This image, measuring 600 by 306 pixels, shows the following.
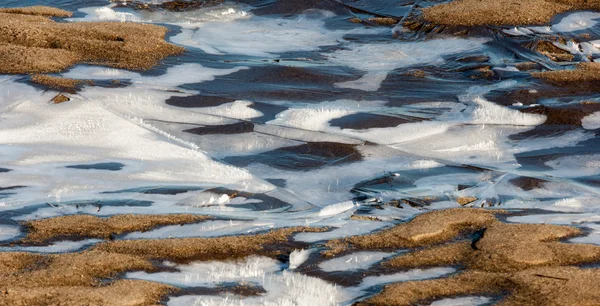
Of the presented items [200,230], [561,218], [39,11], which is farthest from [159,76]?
[561,218]

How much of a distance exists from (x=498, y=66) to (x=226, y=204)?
3.18 meters

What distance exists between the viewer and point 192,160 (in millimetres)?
5203

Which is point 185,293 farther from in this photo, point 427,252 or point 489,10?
point 489,10

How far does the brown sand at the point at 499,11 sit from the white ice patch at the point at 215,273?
461cm

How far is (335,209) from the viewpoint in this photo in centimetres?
445

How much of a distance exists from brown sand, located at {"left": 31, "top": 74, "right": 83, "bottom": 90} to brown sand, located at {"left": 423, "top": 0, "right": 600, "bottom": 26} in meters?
3.44

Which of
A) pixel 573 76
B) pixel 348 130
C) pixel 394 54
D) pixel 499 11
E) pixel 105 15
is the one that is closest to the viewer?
pixel 348 130

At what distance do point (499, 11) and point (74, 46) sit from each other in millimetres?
3874

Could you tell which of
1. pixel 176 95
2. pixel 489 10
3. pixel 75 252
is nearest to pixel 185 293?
pixel 75 252

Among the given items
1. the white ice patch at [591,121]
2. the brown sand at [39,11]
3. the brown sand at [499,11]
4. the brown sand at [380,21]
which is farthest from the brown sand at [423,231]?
the brown sand at [39,11]

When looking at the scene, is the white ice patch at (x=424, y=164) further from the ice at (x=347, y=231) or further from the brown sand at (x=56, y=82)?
the brown sand at (x=56, y=82)

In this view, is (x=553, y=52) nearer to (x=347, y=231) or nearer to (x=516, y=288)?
(x=347, y=231)

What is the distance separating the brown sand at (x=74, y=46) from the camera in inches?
259

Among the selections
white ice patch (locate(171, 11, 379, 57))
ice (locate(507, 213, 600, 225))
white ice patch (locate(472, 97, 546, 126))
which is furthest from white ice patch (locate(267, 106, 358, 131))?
ice (locate(507, 213, 600, 225))
